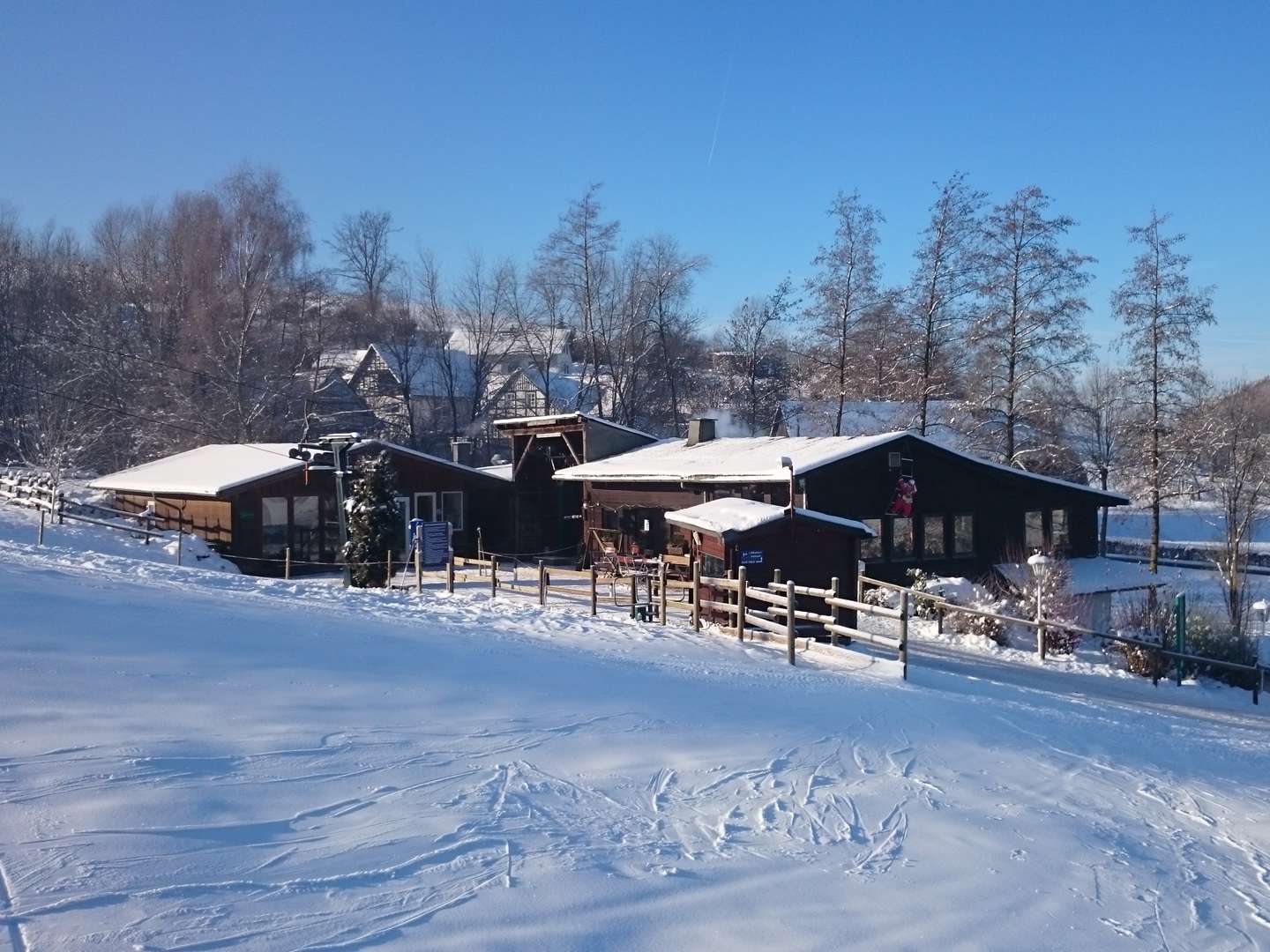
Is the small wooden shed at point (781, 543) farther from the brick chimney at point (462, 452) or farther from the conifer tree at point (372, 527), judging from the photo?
the brick chimney at point (462, 452)

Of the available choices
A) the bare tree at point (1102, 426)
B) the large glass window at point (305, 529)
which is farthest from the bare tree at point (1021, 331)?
the large glass window at point (305, 529)

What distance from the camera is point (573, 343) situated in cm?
4709

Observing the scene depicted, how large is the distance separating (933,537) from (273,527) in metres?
16.5

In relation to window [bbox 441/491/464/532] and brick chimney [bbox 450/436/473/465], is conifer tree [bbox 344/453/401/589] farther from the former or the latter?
brick chimney [bbox 450/436/473/465]

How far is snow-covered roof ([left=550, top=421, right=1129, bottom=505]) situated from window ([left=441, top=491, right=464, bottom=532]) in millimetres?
3592

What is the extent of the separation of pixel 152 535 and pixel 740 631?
16.5m

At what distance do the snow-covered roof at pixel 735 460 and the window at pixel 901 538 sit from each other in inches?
77.4

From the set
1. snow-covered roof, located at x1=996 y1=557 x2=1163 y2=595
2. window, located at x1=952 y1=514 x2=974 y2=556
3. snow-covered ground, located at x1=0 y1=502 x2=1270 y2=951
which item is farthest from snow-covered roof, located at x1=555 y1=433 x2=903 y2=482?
snow-covered ground, located at x1=0 y1=502 x2=1270 y2=951

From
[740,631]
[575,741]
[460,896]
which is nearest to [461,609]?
[740,631]

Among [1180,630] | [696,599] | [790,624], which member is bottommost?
[1180,630]

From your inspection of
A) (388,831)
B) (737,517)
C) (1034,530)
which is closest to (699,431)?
(1034,530)

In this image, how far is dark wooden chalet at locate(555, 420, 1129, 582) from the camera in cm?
2397

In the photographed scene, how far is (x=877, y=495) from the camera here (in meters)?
25.0

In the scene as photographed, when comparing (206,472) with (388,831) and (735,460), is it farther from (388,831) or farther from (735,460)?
(388,831)
